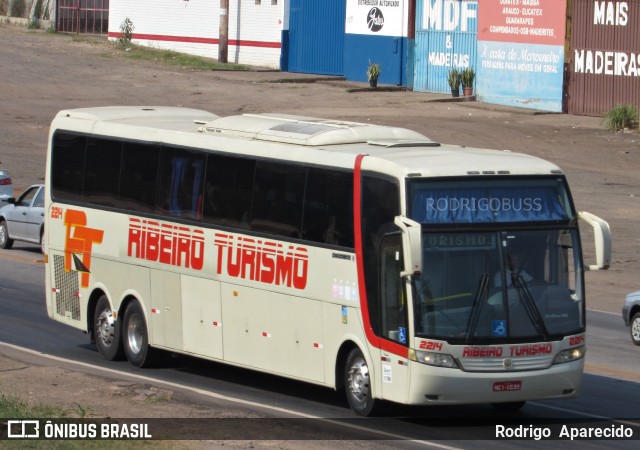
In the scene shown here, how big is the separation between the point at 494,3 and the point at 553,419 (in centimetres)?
3768

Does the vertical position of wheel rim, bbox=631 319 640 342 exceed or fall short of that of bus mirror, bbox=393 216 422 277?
it falls short

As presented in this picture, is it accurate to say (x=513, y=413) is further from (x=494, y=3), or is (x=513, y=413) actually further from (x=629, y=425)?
(x=494, y=3)

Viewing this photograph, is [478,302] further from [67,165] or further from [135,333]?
[67,165]

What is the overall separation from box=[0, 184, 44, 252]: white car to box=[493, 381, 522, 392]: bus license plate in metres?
17.9

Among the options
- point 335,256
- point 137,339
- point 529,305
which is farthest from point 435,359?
point 137,339

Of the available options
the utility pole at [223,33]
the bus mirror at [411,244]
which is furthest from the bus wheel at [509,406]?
the utility pole at [223,33]

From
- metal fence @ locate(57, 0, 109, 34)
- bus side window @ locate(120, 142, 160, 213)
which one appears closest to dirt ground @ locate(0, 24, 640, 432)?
metal fence @ locate(57, 0, 109, 34)

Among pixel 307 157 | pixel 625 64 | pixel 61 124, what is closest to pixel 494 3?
pixel 625 64

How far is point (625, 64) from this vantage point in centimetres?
4472

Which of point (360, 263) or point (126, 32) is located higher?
point (126, 32)

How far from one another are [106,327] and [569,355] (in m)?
7.38

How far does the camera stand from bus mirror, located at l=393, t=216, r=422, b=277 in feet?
41.2

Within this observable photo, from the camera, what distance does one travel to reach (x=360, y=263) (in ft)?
45.5

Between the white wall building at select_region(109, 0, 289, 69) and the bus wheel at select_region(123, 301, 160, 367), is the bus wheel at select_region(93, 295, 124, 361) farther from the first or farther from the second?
the white wall building at select_region(109, 0, 289, 69)
